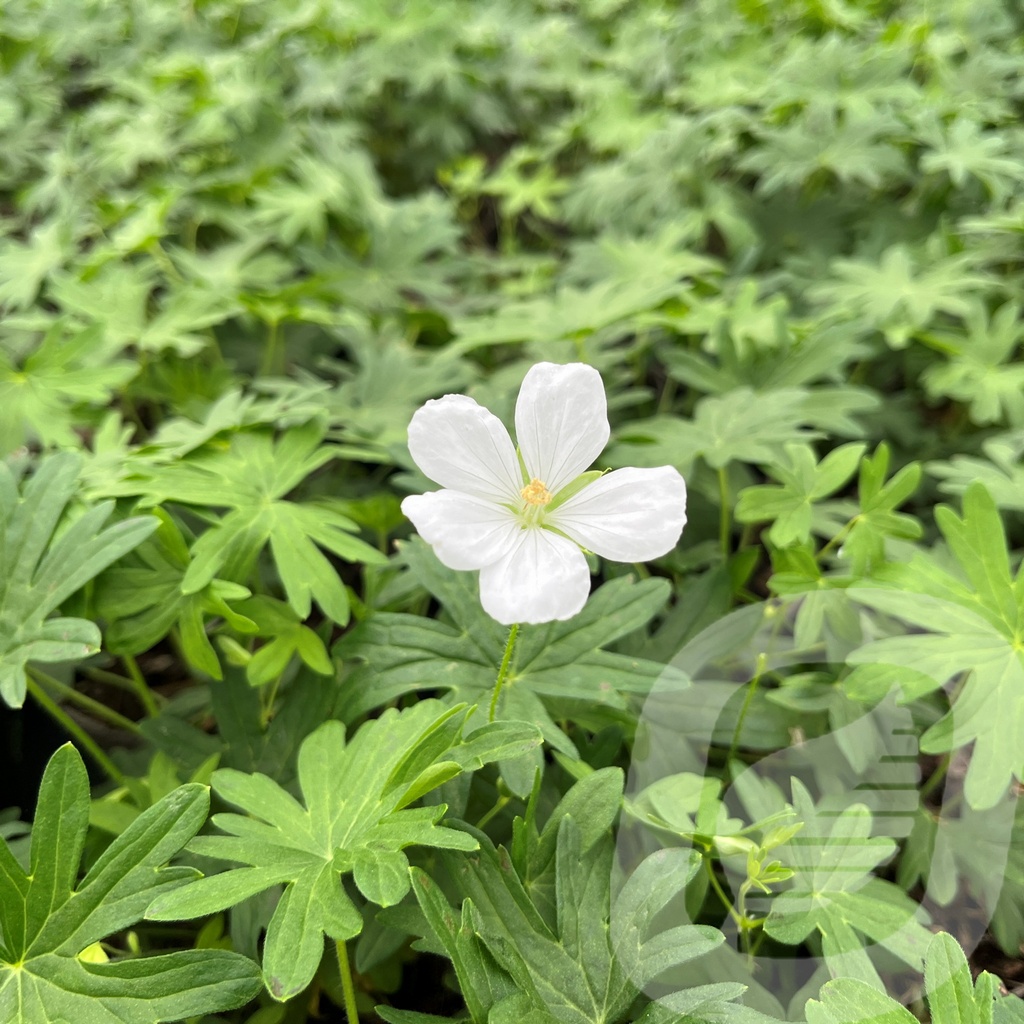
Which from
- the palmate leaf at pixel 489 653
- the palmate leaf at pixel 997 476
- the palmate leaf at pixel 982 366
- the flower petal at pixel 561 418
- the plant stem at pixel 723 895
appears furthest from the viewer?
the palmate leaf at pixel 982 366

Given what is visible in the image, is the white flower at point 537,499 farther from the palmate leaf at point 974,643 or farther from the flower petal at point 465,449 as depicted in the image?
the palmate leaf at point 974,643

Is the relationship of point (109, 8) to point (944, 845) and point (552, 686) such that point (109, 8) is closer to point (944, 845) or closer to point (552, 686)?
point (552, 686)

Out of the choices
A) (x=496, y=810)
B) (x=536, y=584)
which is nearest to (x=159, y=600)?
(x=496, y=810)

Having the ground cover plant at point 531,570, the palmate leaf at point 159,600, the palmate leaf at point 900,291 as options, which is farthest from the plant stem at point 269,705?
the palmate leaf at point 900,291

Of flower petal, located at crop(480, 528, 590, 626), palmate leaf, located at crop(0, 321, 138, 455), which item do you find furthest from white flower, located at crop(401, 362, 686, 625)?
palmate leaf, located at crop(0, 321, 138, 455)

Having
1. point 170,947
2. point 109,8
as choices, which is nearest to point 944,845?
point 170,947

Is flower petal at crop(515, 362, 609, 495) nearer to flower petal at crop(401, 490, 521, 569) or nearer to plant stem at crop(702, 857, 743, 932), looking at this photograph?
flower petal at crop(401, 490, 521, 569)

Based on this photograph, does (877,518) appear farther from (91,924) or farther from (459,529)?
(91,924)
